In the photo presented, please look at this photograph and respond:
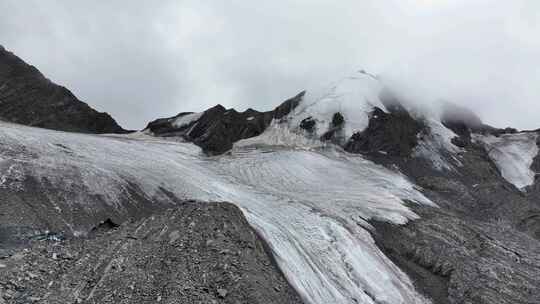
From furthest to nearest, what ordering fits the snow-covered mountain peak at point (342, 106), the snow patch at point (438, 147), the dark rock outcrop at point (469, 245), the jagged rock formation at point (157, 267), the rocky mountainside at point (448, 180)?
the snow-covered mountain peak at point (342, 106), the snow patch at point (438, 147), the rocky mountainside at point (448, 180), the dark rock outcrop at point (469, 245), the jagged rock formation at point (157, 267)

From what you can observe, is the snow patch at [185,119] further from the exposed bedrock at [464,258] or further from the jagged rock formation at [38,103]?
the exposed bedrock at [464,258]

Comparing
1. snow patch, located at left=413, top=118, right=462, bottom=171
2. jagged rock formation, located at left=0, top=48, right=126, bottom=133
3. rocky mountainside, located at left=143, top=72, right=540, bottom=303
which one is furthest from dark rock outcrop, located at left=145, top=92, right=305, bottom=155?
snow patch, located at left=413, top=118, right=462, bottom=171

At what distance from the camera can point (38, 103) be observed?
155 ft

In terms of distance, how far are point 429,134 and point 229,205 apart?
119 ft

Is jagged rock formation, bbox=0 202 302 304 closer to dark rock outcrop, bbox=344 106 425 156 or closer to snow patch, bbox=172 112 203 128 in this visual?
dark rock outcrop, bbox=344 106 425 156

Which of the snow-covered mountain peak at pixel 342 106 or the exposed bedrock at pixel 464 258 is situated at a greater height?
the snow-covered mountain peak at pixel 342 106

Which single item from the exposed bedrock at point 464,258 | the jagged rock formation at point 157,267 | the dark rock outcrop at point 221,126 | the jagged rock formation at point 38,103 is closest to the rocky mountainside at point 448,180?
the exposed bedrock at point 464,258

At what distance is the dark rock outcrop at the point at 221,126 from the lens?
156 ft

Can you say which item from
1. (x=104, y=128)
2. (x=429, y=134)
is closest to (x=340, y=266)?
(x=429, y=134)

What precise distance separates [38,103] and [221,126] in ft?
53.1

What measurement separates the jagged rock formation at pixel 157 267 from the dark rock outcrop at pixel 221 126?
27.4m

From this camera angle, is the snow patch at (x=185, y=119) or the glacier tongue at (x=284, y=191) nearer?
the glacier tongue at (x=284, y=191)

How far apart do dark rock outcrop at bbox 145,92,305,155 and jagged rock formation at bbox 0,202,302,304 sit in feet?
89.9

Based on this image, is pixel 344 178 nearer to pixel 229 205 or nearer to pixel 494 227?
pixel 494 227
